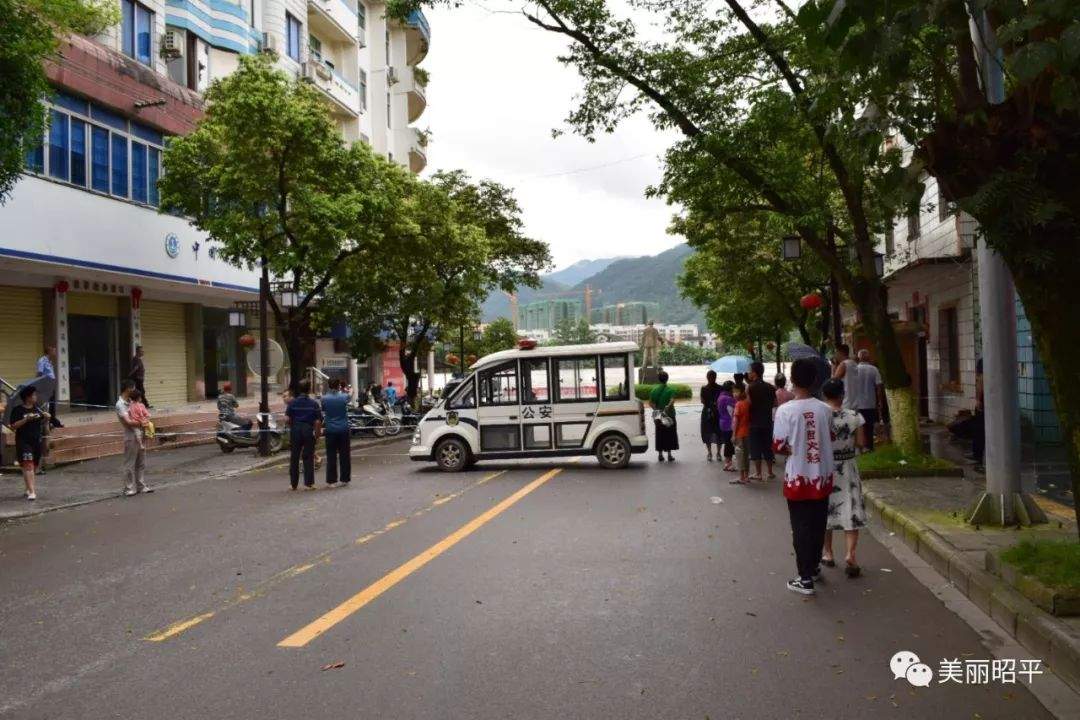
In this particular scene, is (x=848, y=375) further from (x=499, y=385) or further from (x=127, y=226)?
(x=127, y=226)

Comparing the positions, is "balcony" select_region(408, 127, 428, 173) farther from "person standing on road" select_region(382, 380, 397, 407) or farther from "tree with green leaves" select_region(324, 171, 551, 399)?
"person standing on road" select_region(382, 380, 397, 407)

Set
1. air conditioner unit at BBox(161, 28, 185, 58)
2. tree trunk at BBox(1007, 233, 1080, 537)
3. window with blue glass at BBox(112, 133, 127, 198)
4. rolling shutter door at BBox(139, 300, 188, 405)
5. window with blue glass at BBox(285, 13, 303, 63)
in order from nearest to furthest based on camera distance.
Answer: tree trunk at BBox(1007, 233, 1080, 537) → window with blue glass at BBox(112, 133, 127, 198) → air conditioner unit at BBox(161, 28, 185, 58) → rolling shutter door at BBox(139, 300, 188, 405) → window with blue glass at BBox(285, 13, 303, 63)

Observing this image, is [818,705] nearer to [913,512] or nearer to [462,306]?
[913,512]

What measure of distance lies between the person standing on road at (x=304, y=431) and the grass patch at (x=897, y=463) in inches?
325

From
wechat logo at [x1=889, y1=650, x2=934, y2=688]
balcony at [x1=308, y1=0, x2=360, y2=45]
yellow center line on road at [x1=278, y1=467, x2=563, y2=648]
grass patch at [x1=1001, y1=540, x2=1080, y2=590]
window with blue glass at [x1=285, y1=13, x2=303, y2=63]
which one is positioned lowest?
wechat logo at [x1=889, y1=650, x2=934, y2=688]

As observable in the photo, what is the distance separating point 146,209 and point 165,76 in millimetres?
4200

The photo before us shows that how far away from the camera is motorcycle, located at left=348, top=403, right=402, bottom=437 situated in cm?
2745

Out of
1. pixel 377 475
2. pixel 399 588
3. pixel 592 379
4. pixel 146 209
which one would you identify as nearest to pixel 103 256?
pixel 146 209

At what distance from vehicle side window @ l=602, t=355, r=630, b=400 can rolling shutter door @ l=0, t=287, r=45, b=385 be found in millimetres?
13748

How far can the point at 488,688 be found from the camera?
4844 mm

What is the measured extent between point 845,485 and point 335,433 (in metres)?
9.26

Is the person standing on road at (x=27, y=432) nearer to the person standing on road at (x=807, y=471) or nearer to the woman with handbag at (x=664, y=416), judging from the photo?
the woman with handbag at (x=664, y=416)

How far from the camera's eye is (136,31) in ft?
78.3

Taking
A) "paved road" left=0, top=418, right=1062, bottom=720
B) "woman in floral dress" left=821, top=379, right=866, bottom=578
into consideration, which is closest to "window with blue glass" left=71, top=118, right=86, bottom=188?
"paved road" left=0, top=418, right=1062, bottom=720
